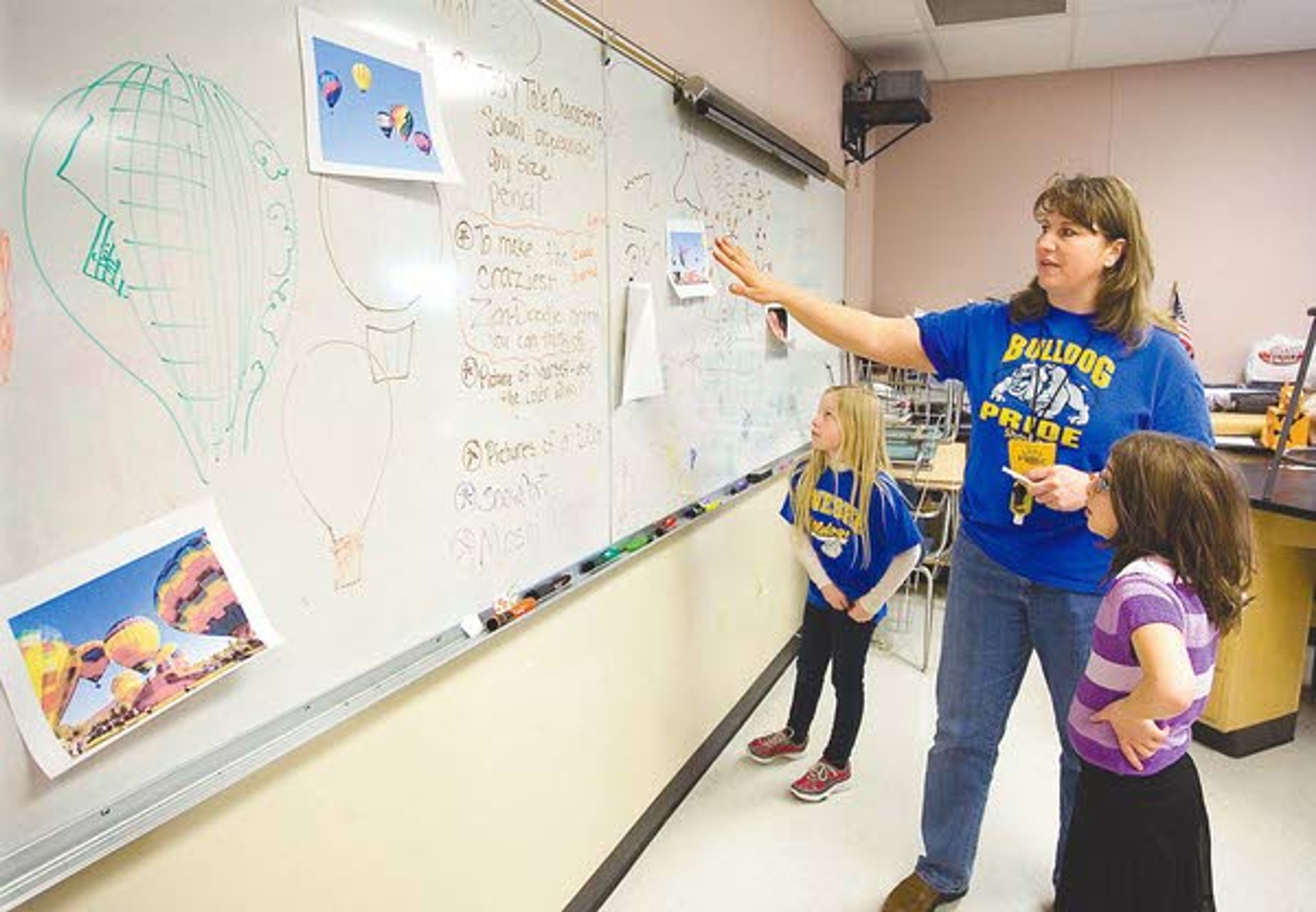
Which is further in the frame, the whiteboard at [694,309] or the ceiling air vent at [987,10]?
the ceiling air vent at [987,10]

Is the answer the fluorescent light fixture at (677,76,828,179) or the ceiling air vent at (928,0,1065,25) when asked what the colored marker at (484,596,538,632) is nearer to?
the fluorescent light fixture at (677,76,828,179)

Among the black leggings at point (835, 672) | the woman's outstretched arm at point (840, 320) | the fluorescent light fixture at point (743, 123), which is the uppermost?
the fluorescent light fixture at point (743, 123)

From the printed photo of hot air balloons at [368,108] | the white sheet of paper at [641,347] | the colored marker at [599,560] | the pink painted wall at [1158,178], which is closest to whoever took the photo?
the printed photo of hot air balloons at [368,108]

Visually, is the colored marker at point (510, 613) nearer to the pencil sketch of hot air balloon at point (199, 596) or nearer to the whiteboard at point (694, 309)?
the whiteboard at point (694, 309)

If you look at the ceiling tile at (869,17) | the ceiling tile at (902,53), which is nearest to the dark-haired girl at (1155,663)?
the ceiling tile at (869,17)

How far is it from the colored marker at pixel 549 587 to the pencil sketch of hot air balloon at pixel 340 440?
448 mm

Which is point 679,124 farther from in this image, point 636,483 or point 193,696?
point 193,696

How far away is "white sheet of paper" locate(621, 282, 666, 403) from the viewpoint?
1876 millimetres

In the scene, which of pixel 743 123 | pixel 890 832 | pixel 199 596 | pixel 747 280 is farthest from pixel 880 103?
pixel 199 596

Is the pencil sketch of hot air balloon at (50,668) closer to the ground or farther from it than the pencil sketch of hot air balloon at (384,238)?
closer to the ground

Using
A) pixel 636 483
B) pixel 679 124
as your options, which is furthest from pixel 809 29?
pixel 636 483

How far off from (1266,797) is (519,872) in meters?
2.18

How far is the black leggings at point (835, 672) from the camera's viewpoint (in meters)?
2.39

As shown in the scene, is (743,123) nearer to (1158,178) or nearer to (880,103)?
(880,103)
